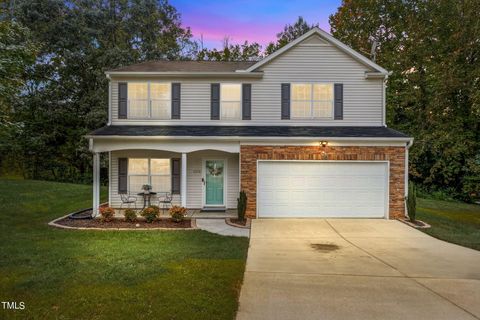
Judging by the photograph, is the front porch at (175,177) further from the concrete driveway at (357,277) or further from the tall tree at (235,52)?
the tall tree at (235,52)

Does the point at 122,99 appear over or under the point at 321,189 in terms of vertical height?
over

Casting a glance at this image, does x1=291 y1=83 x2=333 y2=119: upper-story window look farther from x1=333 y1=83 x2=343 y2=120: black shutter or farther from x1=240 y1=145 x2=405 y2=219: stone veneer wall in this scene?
x1=240 y1=145 x2=405 y2=219: stone veneer wall

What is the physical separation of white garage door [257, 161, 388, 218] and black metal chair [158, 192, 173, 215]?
150 inches

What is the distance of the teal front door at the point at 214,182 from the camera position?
13.6 meters

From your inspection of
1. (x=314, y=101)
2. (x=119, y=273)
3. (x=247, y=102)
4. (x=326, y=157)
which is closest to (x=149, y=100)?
(x=247, y=102)

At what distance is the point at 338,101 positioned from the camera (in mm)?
13609

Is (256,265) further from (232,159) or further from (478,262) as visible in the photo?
(232,159)

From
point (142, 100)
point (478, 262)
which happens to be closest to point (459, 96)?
point (478, 262)

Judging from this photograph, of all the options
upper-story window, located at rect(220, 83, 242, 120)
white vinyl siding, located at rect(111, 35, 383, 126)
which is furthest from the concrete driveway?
upper-story window, located at rect(220, 83, 242, 120)

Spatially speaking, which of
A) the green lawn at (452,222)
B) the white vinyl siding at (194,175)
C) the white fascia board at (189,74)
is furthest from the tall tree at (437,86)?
the white vinyl siding at (194,175)

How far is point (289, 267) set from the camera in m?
6.63

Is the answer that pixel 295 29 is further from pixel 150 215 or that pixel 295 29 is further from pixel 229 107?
pixel 150 215

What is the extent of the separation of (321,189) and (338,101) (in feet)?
13.0

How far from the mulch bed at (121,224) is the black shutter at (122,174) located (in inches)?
94.1
